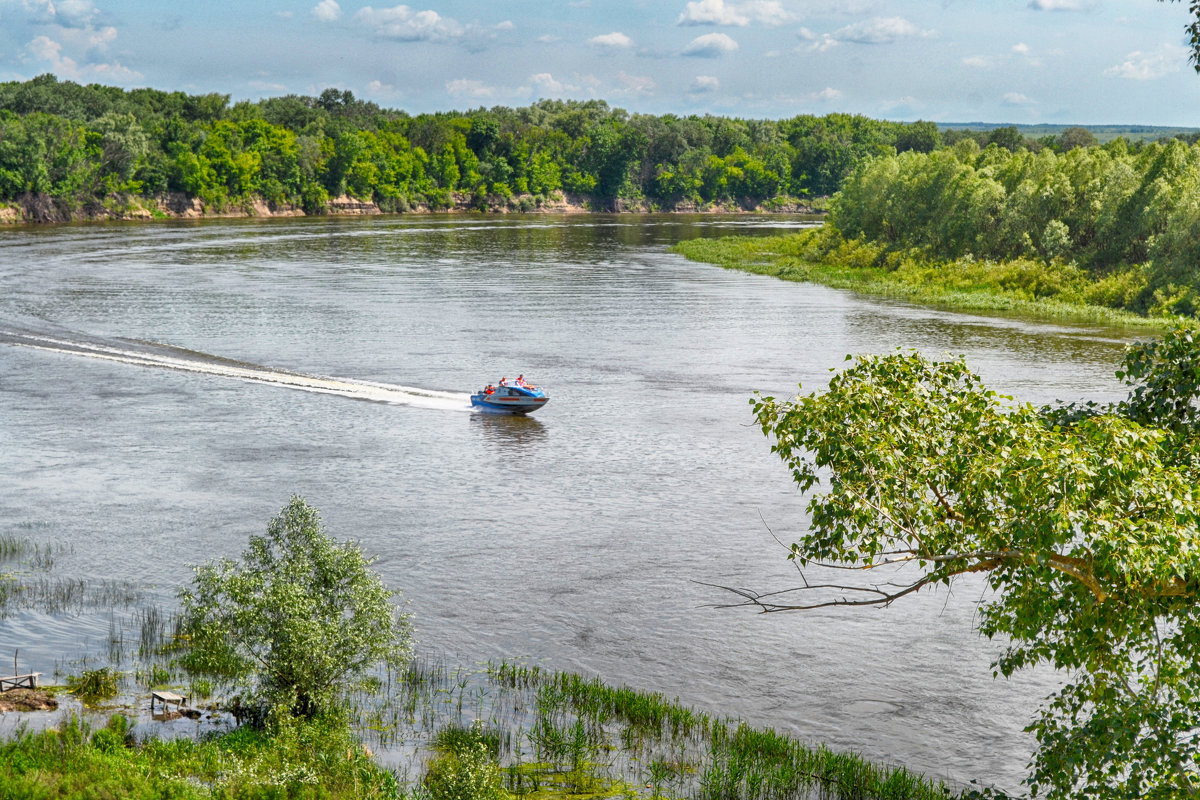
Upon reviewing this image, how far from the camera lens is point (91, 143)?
174 meters

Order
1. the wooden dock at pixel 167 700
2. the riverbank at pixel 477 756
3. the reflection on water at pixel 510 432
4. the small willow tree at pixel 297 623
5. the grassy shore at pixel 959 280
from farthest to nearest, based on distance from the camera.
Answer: the grassy shore at pixel 959 280 → the reflection on water at pixel 510 432 → the wooden dock at pixel 167 700 → the small willow tree at pixel 297 623 → the riverbank at pixel 477 756

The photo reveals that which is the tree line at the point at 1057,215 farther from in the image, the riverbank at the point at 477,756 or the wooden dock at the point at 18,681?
the wooden dock at the point at 18,681

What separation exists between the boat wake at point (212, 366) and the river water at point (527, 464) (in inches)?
8.3

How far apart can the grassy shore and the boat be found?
4417 cm

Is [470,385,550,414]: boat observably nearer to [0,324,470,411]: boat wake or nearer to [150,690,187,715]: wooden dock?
[0,324,470,411]: boat wake

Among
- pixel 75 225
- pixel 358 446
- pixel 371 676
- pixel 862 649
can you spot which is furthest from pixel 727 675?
pixel 75 225

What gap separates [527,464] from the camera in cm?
4262

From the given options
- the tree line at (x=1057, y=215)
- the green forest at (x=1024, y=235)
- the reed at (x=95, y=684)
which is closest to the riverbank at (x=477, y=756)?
the reed at (x=95, y=684)

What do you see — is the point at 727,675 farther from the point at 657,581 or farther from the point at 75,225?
the point at 75,225

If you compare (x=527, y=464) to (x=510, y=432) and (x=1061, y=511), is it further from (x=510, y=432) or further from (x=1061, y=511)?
(x=1061, y=511)

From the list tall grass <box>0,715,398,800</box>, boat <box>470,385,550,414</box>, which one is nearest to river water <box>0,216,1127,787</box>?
boat <box>470,385,550,414</box>

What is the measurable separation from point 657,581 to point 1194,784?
16.7 metres

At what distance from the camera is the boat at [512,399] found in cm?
4931

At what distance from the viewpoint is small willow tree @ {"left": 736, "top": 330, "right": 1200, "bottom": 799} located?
44.4 ft
